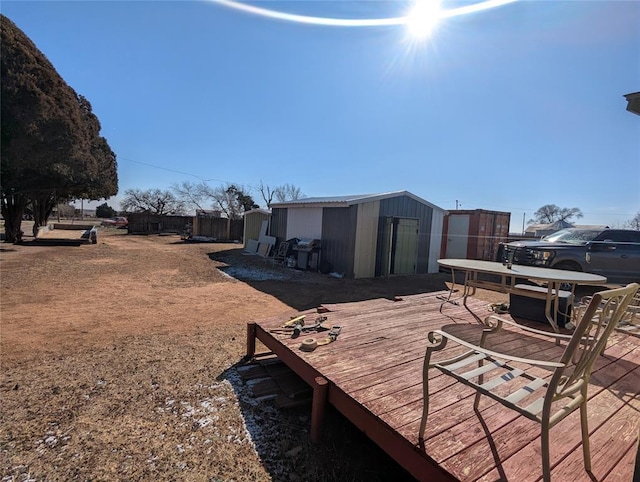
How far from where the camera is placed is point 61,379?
257 centimetres

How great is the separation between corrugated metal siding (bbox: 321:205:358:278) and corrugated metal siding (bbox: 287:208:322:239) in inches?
13.8

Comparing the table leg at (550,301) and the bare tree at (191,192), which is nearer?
the table leg at (550,301)

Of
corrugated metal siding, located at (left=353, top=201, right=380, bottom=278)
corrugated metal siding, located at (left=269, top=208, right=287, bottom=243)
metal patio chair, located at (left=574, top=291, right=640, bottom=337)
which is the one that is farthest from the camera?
corrugated metal siding, located at (left=269, top=208, right=287, bottom=243)

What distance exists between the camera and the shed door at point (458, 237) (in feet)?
41.8

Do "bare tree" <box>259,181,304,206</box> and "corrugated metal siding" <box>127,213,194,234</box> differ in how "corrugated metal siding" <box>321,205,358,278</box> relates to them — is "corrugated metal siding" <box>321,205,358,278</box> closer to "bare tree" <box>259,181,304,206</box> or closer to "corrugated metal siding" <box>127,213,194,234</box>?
"corrugated metal siding" <box>127,213,194,234</box>

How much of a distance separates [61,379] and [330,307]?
2646 mm

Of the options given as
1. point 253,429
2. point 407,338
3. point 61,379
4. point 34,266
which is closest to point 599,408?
point 407,338

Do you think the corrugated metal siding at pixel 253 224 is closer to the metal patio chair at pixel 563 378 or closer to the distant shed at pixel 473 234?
the distant shed at pixel 473 234

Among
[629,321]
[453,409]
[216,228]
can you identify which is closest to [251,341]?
[453,409]

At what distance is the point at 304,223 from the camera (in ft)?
35.3

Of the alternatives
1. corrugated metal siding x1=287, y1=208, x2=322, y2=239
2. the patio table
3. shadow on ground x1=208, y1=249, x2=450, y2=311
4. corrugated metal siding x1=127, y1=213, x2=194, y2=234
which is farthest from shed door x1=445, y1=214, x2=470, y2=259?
corrugated metal siding x1=127, y1=213, x2=194, y2=234

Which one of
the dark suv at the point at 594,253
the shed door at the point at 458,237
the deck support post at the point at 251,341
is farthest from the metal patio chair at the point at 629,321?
the shed door at the point at 458,237

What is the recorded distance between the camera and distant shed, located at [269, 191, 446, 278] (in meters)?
8.83

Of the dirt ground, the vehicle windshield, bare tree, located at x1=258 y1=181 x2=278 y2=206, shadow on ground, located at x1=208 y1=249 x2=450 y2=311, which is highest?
bare tree, located at x1=258 y1=181 x2=278 y2=206
